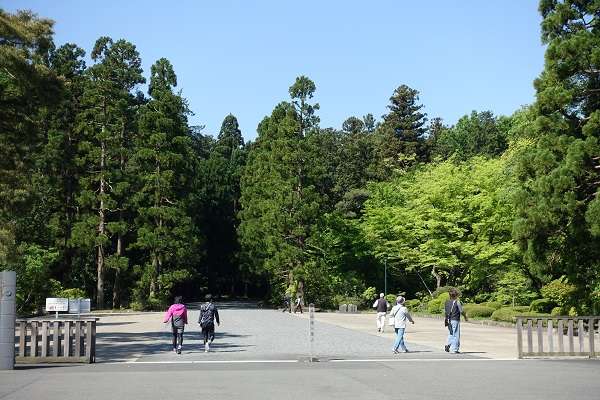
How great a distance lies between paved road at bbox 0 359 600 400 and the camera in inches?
404

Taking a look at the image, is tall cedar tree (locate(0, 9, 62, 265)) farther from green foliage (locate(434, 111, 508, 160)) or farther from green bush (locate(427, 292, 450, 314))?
green foliage (locate(434, 111, 508, 160))

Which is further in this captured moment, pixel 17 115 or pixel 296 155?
pixel 296 155

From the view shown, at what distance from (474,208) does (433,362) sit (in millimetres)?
29793

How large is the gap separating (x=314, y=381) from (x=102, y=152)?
4264cm

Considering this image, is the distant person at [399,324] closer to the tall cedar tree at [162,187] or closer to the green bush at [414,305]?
the green bush at [414,305]

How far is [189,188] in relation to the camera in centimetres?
5500

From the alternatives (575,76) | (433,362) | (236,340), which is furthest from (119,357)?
(575,76)

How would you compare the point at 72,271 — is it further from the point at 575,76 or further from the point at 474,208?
the point at 575,76

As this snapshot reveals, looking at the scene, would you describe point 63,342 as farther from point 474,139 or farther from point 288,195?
point 474,139

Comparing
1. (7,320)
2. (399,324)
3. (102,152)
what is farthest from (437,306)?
(7,320)

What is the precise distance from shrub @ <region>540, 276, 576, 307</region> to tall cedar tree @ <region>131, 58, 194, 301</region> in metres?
28.0

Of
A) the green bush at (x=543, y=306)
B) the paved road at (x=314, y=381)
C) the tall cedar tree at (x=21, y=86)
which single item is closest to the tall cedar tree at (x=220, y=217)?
the green bush at (x=543, y=306)

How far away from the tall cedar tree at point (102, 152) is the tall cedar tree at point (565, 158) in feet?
106

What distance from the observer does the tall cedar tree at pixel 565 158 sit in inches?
924
